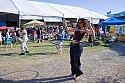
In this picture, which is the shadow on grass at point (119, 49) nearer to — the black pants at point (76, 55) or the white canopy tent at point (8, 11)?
the black pants at point (76, 55)

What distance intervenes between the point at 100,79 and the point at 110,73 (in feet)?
2.92

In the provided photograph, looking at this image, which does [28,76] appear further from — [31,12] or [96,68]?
[31,12]

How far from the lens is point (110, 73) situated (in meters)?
7.40

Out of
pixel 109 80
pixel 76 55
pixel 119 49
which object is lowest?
pixel 109 80

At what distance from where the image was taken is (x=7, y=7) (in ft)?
70.1

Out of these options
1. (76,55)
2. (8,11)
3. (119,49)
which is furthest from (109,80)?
(8,11)

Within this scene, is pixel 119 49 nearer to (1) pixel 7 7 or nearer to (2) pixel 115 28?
(2) pixel 115 28

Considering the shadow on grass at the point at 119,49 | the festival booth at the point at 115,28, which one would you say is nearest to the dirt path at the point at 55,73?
the shadow on grass at the point at 119,49

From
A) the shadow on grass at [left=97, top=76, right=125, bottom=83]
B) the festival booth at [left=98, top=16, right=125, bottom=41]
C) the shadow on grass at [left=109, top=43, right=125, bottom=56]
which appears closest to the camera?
the shadow on grass at [left=97, top=76, right=125, bottom=83]

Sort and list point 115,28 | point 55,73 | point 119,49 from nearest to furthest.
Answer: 1. point 55,73
2. point 119,49
3. point 115,28

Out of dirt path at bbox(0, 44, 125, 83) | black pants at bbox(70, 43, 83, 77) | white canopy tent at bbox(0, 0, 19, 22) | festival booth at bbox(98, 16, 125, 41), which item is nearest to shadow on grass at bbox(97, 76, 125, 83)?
dirt path at bbox(0, 44, 125, 83)

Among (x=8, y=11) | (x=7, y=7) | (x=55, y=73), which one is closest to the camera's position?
(x=55, y=73)

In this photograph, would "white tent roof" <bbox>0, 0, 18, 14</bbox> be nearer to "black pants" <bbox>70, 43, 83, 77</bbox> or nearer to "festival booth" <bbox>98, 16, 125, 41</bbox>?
"festival booth" <bbox>98, 16, 125, 41</bbox>

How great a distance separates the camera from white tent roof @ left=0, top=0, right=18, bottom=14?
20511 millimetres
